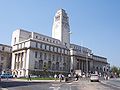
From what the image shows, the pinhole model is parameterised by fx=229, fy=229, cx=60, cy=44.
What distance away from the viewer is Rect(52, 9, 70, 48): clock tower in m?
133

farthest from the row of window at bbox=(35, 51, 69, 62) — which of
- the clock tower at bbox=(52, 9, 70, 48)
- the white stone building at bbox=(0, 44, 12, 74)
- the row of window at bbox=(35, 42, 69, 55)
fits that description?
the white stone building at bbox=(0, 44, 12, 74)

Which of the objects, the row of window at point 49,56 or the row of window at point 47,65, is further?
the row of window at point 49,56

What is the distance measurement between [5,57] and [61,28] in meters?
35.2

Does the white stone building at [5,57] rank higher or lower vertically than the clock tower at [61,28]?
lower

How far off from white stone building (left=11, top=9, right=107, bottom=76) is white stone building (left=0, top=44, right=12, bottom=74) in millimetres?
4246

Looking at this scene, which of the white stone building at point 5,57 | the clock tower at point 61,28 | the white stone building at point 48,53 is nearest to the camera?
the white stone building at point 48,53

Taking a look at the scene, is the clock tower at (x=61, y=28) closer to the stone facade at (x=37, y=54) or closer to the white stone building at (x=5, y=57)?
the stone facade at (x=37, y=54)

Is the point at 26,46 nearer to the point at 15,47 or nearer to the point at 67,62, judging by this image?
the point at 15,47

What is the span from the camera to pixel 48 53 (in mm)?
117688

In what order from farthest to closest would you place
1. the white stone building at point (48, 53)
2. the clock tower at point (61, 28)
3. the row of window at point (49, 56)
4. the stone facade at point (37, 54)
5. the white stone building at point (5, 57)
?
the clock tower at point (61, 28)
the white stone building at point (5, 57)
the row of window at point (49, 56)
the white stone building at point (48, 53)
the stone facade at point (37, 54)

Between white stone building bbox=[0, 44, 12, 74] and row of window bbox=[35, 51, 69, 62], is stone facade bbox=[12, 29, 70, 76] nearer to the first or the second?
row of window bbox=[35, 51, 69, 62]

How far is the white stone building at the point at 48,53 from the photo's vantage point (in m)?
110

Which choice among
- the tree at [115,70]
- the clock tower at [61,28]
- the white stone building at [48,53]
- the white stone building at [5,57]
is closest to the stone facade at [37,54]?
the white stone building at [48,53]

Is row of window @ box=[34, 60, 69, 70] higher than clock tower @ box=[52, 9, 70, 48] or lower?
lower
